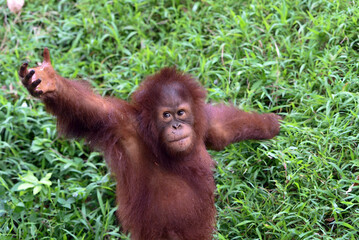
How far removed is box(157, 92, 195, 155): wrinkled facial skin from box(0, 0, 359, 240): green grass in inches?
33.6

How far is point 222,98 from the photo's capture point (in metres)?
5.20

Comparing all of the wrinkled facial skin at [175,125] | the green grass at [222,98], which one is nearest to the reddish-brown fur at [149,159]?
the wrinkled facial skin at [175,125]

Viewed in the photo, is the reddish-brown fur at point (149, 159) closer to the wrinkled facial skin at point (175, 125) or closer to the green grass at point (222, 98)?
the wrinkled facial skin at point (175, 125)

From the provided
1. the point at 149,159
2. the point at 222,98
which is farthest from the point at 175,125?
the point at 222,98

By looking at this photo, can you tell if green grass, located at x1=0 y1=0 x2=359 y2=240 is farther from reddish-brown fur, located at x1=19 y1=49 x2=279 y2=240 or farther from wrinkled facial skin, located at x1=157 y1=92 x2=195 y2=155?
wrinkled facial skin, located at x1=157 y1=92 x2=195 y2=155

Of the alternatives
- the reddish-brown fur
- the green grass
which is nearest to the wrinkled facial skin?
the reddish-brown fur

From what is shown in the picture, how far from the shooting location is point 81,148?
5.07 meters

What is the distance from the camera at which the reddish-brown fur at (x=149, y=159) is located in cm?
370

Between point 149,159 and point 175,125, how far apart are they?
32 cm

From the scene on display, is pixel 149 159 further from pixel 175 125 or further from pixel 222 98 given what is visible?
pixel 222 98

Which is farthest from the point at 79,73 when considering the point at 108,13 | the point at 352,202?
the point at 352,202

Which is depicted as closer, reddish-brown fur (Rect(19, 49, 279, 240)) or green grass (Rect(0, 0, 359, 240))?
reddish-brown fur (Rect(19, 49, 279, 240))

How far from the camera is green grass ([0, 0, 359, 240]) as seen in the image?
4371mm

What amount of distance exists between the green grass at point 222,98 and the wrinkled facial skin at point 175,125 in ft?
2.80
